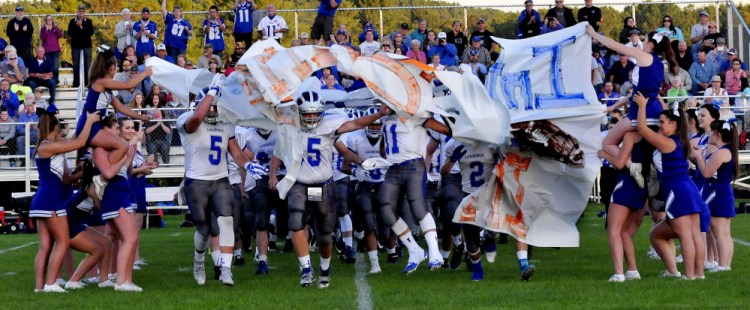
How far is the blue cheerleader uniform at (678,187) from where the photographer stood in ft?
36.2

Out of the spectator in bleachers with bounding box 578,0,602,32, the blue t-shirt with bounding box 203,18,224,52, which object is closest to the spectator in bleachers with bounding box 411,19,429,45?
the spectator in bleachers with bounding box 578,0,602,32

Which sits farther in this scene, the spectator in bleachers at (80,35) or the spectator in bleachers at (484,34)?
the spectator in bleachers at (80,35)

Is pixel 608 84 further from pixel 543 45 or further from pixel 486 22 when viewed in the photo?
pixel 543 45

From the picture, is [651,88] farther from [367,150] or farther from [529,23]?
[529,23]

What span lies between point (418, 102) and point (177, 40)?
14691 mm

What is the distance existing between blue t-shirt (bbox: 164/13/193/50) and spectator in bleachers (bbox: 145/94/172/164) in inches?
105

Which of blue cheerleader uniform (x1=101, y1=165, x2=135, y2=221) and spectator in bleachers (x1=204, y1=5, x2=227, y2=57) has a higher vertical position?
spectator in bleachers (x1=204, y1=5, x2=227, y2=57)

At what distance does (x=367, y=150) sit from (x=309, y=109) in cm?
215

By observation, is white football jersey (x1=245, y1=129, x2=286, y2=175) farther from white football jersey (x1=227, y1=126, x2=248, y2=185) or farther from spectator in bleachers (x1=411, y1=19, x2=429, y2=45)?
spectator in bleachers (x1=411, y1=19, x2=429, y2=45)

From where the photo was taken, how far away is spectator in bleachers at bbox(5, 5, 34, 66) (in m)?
26.1

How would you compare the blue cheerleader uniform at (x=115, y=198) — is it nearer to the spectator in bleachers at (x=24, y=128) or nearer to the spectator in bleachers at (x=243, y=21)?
the spectator in bleachers at (x=24, y=128)

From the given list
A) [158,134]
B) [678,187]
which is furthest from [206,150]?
[158,134]

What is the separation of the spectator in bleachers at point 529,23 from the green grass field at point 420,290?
37.6 feet

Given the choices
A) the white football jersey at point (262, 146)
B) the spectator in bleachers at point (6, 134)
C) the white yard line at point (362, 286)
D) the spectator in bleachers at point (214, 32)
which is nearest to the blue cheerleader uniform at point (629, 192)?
the white yard line at point (362, 286)
